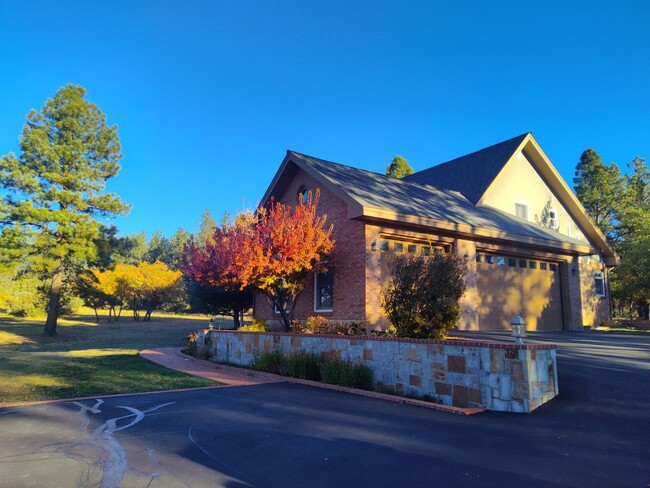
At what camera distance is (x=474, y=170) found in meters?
21.5

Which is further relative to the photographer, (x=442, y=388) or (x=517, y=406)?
(x=442, y=388)

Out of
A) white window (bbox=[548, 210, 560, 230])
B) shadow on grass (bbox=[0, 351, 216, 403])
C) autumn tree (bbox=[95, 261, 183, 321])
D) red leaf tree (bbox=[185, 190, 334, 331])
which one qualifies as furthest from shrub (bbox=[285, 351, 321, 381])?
autumn tree (bbox=[95, 261, 183, 321])

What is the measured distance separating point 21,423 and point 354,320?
29.2 ft

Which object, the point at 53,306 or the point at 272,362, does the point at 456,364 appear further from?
the point at 53,306

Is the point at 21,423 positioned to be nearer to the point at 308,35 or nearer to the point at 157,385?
the point at 157,385

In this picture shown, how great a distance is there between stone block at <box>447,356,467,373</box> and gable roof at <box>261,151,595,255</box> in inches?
239

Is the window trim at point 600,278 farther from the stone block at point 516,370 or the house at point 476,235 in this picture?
the stone block at point 516,370

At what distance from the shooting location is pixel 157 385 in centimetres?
998

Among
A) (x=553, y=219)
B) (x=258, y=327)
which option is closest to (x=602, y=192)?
(x=553, y=219)

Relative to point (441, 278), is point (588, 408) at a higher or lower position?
lower

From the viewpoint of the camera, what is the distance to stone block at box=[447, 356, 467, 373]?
733cm

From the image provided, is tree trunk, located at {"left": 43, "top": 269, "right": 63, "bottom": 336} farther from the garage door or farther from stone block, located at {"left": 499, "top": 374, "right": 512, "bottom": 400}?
stone block, located at {"left": 499, "top": 374, "right": 512, "bottom": 400}

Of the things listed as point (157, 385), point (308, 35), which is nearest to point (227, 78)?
point (308, 35)

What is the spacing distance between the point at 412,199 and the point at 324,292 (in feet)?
15.4
